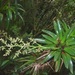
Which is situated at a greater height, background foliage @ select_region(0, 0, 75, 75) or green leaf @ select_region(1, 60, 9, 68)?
background foliage @ select_region(0, 0, 75, 75)

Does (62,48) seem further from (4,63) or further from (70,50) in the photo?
(4,63)

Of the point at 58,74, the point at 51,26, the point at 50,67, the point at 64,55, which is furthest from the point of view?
the point at 51,26

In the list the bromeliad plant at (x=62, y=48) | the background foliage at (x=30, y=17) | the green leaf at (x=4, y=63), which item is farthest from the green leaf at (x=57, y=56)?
the green leaf at (x=4, y=63)

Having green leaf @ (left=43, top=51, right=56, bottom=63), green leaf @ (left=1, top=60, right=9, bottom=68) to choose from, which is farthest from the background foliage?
green leaf @ (left=43, top=51, right=56, bottom=63)

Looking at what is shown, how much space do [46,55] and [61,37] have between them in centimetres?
20

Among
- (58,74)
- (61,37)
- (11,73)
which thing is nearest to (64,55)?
(61,37)

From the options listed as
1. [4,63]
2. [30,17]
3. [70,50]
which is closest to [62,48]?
[70,50]

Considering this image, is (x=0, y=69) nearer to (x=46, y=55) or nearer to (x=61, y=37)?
(x=46, y=55)

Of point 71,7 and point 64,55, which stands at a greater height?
point 71,7

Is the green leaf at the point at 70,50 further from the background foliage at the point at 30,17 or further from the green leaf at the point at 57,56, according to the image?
the background foliage at the point at 30,17

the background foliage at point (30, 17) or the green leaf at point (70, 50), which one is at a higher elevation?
the background foliage at point (30, 17)

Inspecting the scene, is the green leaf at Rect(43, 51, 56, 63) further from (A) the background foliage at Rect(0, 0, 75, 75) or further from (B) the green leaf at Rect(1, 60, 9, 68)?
(B) the green leaf at Rect(1, 60, 9, 68)

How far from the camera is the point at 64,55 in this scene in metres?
2.00

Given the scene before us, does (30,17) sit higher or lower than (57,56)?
higher
